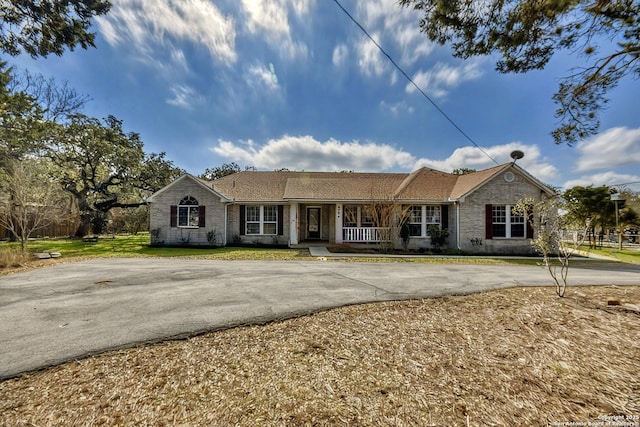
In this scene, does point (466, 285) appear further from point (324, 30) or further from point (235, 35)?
point (235, 35)

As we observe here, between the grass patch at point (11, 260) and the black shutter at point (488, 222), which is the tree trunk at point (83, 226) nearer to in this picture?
the grass patch at point (11, 260)

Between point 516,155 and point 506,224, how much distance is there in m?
3.98

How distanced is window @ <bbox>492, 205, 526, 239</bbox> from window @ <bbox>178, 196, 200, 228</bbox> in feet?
58.8

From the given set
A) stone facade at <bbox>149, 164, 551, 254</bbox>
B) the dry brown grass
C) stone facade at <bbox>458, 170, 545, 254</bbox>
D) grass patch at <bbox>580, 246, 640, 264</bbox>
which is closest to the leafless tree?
stone facade at <bbox>149, 164, 551, 254</bbox>

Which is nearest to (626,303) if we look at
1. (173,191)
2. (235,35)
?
(235,35)

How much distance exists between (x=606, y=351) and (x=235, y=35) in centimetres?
1337

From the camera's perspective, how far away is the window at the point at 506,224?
1511cm

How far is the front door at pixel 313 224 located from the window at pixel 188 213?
722cm

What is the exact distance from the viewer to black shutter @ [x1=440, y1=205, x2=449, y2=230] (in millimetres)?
15926

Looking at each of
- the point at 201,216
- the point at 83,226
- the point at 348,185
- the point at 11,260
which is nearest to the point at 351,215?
the point at 348,185

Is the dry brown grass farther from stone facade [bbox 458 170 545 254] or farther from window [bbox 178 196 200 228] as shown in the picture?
window [bbox 178 196 200 228]

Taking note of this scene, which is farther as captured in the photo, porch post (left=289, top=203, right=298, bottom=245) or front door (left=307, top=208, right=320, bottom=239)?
front door (left=307, top=208, right=320, bottom=239)

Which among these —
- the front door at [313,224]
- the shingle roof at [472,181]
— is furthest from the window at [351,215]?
the shingle roof at [472,181]

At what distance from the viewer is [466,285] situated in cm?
684
